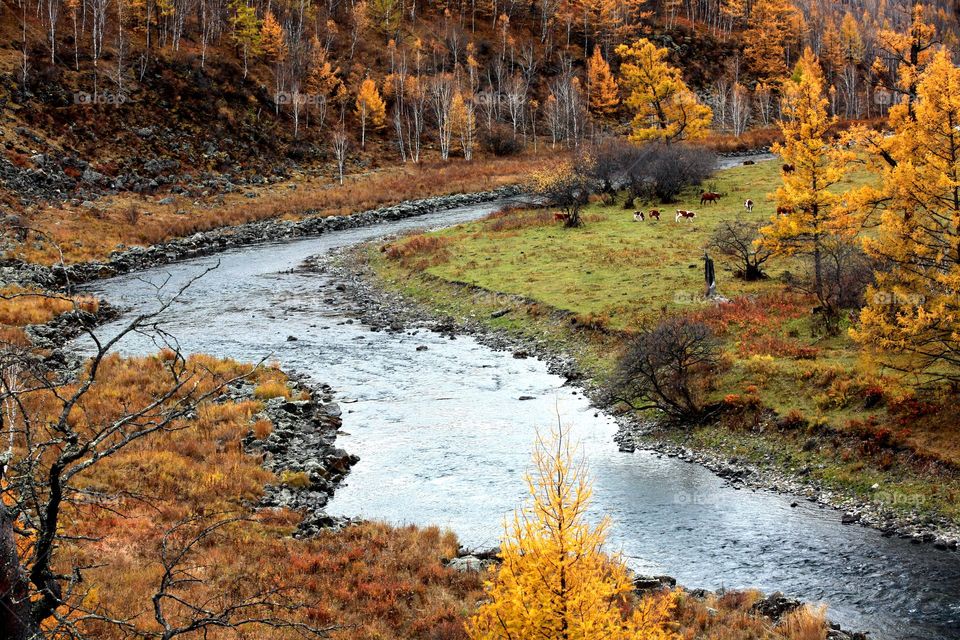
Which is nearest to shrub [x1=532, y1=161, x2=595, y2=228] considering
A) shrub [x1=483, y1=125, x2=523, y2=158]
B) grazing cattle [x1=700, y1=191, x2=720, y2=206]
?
grazing cattle [x1=700, y1=191, x2=720, y2=206]

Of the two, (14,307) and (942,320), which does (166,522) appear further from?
(14,307)

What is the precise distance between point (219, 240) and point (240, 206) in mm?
10013

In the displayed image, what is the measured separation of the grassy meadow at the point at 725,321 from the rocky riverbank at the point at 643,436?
411 mm

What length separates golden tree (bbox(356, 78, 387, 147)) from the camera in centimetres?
9812

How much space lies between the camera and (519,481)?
2091 cm

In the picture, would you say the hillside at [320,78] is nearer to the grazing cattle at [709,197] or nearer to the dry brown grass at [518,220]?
the grazing cattle at [709,197]

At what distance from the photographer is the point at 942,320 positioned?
18484mm

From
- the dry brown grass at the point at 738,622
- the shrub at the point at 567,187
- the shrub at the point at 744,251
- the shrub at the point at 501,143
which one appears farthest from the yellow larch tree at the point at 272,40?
the dry brown grass at the point at 738,622

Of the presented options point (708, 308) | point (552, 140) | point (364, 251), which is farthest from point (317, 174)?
point (708, 308)

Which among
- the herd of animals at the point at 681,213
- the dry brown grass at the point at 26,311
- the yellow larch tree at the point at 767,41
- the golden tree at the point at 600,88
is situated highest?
the yellow larch tree at the point at 767,41

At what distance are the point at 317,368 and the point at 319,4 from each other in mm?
115071

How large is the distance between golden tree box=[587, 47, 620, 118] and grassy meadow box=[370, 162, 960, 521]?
2328 inches

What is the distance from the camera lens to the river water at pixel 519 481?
49.9 ft

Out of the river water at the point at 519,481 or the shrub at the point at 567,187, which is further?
the shrub at the point at 567,187
